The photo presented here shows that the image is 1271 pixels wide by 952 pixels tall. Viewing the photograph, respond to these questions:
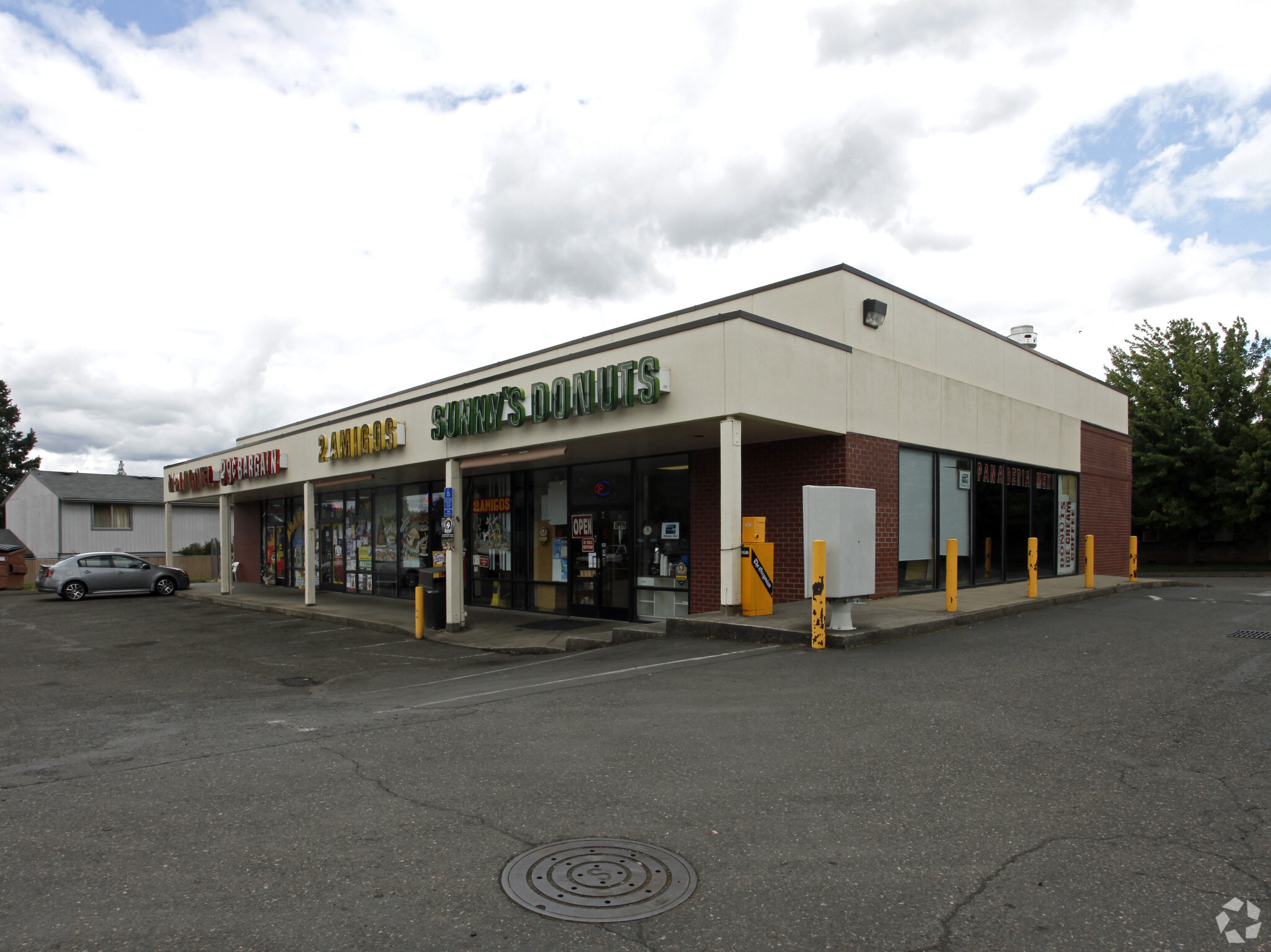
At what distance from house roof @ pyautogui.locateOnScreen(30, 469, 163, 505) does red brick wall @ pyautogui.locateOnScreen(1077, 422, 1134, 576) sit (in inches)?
1849

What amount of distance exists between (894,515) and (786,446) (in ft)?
7.94

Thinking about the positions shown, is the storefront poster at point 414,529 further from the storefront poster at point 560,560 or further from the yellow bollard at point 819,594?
the yellow bollard at point 819,594

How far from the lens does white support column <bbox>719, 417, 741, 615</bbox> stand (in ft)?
36.6

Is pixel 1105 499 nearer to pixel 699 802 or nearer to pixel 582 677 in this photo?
pixel 582 677

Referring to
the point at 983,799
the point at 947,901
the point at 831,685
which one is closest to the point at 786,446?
the point at 831,685

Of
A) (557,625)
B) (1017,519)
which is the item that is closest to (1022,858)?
(557,625)

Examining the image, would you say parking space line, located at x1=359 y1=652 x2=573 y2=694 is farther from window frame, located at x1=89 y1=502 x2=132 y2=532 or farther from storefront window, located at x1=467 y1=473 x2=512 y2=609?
window frame, located at x1=89 y1=502 x2=132 y2=532

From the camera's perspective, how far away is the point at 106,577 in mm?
26594

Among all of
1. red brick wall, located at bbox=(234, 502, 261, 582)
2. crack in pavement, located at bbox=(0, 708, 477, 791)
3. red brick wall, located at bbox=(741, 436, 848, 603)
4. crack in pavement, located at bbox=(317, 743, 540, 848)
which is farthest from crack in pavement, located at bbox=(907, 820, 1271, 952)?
red brick wall, located at bbox=(234, 502, 261, 582)

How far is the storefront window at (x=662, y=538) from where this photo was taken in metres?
15.1

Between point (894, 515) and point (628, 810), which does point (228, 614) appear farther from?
point (628, 810)

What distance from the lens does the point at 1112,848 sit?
12.9ft

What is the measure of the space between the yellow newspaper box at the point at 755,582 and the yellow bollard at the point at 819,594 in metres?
1.72

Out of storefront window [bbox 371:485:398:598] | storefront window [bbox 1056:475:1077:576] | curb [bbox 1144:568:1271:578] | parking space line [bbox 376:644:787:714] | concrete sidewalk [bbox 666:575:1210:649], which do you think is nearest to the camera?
parking space line [bbox 376:644:787:714]
